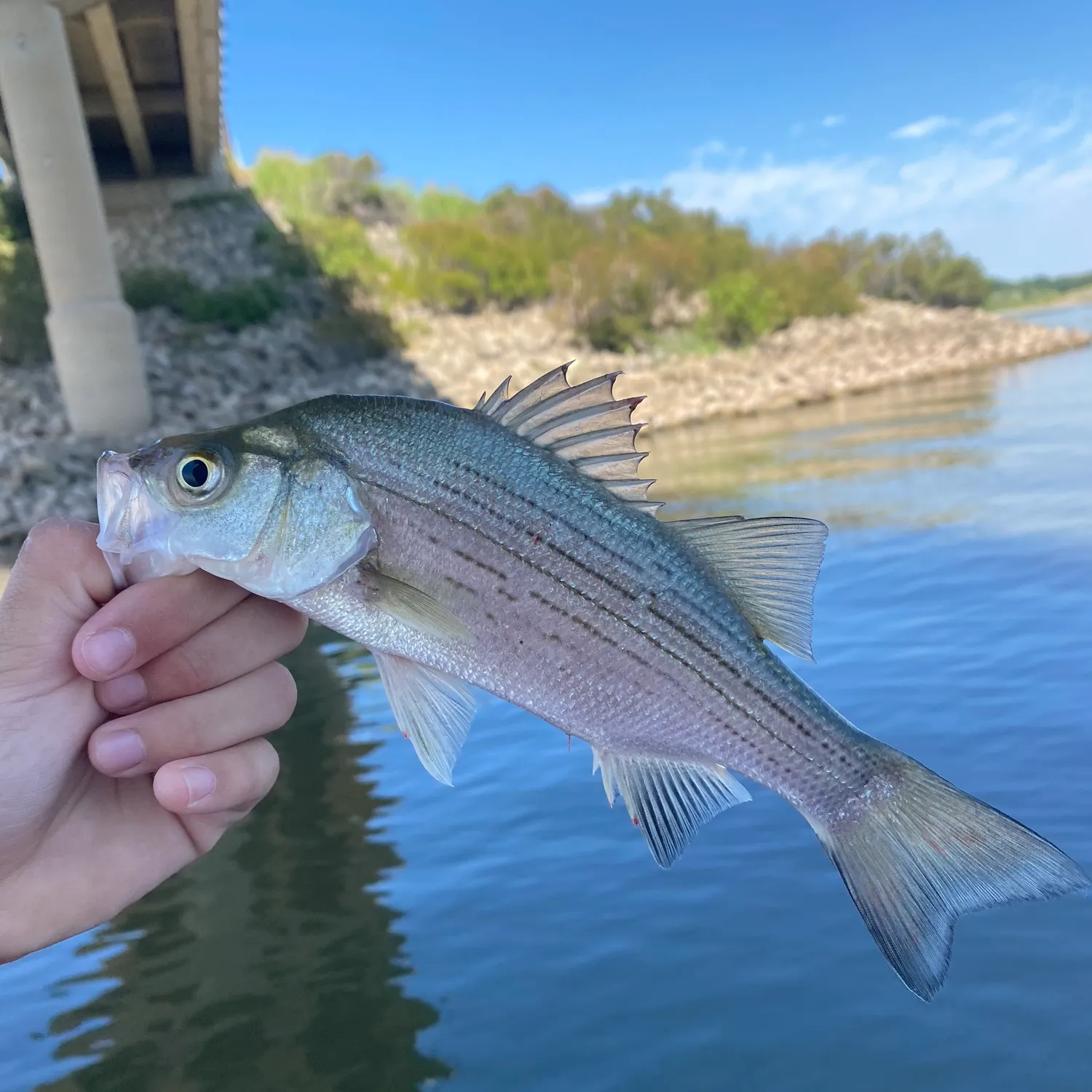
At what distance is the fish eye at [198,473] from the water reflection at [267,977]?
297cm

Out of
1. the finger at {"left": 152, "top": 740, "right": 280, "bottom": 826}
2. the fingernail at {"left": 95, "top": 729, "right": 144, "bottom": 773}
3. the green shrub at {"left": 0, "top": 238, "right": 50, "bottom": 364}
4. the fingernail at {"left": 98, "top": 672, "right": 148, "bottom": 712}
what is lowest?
the finger at {"left": 152, "top": 740, "right": 280, "bottom": 826}

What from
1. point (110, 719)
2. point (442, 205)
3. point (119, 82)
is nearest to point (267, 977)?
point (110, 719)

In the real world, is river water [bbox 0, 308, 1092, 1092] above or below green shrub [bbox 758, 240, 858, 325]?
below

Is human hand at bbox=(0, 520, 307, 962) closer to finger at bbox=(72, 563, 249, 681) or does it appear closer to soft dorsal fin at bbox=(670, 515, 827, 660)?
finger at bbox=(72, 563, 249, 681)

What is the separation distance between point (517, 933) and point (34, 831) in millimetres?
2943

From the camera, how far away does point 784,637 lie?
264cm

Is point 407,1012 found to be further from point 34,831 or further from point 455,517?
point 455,517

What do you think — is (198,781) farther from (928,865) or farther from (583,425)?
(928,865)

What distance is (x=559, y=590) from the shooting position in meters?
2.50

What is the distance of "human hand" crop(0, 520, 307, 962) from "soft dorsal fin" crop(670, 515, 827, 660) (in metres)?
1.08

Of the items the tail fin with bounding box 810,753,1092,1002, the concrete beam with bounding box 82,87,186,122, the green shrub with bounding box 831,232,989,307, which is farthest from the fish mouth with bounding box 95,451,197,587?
the green shrub with bounding box 831,232,989,307

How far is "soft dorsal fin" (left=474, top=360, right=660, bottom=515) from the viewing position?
248 cm

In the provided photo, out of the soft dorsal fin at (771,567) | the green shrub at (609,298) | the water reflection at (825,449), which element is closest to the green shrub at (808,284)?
the green shrub at (609,298)

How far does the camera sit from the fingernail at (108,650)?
242 centimetres
